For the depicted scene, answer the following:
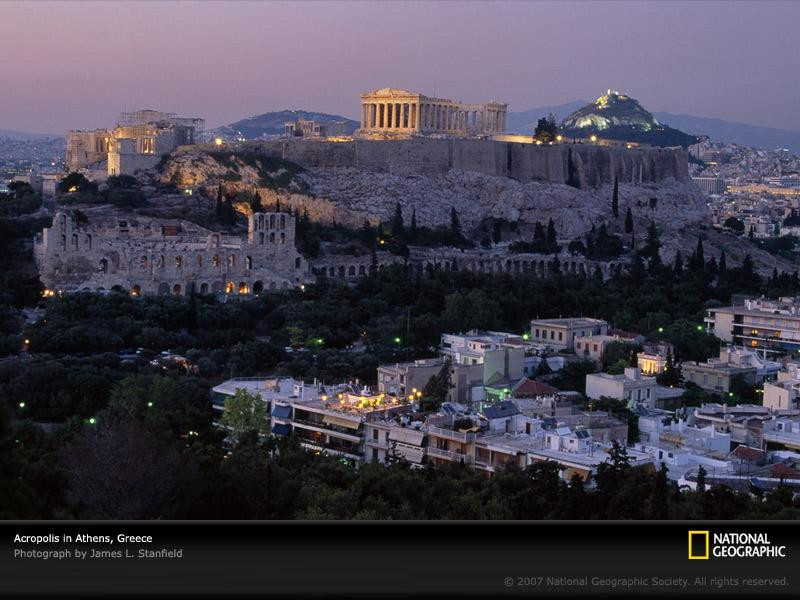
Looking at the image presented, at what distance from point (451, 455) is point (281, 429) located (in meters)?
2.60

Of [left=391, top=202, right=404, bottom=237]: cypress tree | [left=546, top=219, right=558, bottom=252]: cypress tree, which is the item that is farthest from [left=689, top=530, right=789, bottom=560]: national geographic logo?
[left=546, top=219, right=558, bottom=252]: cypress tree

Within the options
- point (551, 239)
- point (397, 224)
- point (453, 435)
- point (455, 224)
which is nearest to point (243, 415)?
point (453, 435)

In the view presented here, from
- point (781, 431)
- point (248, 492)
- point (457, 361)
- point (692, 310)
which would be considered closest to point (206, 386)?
point (457, 361)

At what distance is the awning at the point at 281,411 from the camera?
15.2 metres

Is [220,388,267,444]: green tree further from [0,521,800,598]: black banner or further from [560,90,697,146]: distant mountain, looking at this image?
[560,90,697,146]: distant mountain

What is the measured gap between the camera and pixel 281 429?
1489cm

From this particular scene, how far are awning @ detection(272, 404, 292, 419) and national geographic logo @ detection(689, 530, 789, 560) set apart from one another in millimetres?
13568

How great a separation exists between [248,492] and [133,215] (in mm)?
23275

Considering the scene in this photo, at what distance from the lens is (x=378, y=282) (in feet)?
88.6

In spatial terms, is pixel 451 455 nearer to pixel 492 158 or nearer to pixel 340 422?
pixel 340 422

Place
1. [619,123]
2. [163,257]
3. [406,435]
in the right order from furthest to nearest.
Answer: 1. [619,123]
2. [163,257]
3. [406,435]

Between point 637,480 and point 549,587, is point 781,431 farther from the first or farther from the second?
point 549,587

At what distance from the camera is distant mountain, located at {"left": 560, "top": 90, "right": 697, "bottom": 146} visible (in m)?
83.0

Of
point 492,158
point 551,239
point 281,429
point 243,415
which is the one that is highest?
point 492,158
